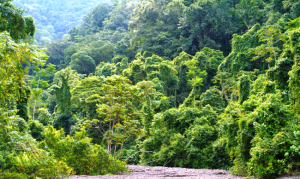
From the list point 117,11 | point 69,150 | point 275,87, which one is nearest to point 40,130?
point 69,150

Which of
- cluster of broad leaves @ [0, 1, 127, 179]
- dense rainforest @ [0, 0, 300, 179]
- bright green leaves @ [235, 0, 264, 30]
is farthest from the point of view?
bright green leaves @ [235, 0, 264, 30]

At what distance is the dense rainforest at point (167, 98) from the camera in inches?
284

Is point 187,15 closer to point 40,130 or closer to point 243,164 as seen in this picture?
point 40,130

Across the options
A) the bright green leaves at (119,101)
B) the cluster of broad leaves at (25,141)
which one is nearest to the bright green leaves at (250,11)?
the bright green leaves at (119,101)

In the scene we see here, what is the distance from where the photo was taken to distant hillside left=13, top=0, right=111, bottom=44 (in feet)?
320

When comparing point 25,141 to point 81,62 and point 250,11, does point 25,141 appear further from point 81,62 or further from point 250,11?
point 81,62

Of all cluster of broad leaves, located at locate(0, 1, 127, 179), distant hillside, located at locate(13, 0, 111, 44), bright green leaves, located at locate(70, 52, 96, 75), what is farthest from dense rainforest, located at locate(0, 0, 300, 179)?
distant hillside, located at locate(13, 0, 111, 44)

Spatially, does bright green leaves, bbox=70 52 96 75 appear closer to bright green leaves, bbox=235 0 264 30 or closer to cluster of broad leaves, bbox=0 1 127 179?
bright green leaves, bbox=235 0 264 30

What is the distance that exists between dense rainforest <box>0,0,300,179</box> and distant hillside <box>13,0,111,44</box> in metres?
57.1

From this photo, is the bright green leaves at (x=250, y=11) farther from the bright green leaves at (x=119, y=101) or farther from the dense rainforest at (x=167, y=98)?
the bright green leaves at (x=119, y=101)

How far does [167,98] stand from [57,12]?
321 ft

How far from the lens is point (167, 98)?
23594 mm

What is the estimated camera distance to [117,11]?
5806cm

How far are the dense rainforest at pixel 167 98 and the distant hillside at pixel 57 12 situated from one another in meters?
57.1
